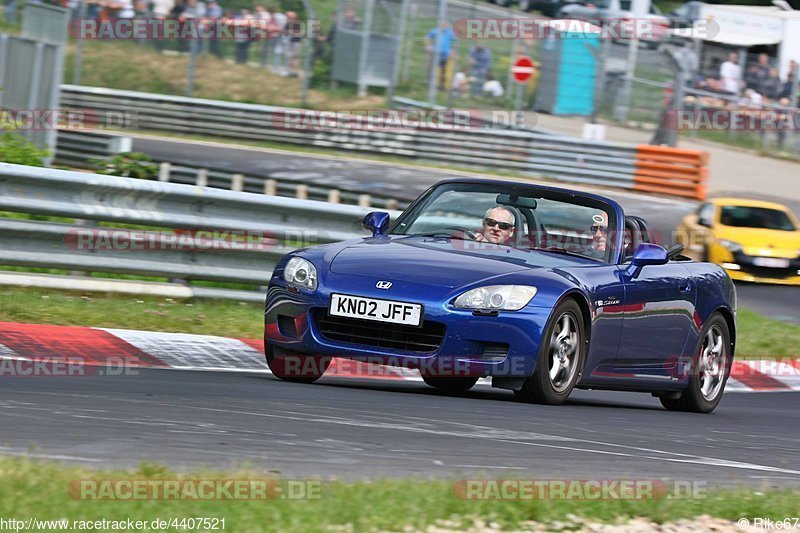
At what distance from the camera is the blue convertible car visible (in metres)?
7.30

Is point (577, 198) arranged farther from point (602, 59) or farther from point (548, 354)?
point (602, 59)

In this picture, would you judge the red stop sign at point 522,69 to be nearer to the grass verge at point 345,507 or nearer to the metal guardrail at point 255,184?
the metal guardrail at point 255,184

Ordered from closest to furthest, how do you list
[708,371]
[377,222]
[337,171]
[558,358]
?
[558,358] → [377,222] → [708,371] → [337,171]

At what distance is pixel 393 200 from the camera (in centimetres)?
1942

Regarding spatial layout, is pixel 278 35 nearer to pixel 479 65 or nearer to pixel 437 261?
pixel 479 65

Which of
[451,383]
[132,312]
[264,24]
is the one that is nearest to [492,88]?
[264,24]

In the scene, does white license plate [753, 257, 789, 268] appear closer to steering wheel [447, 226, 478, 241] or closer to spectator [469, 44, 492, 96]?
spectator [469, 44, 492, 96]

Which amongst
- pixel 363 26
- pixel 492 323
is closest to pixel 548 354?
pixel 492 323

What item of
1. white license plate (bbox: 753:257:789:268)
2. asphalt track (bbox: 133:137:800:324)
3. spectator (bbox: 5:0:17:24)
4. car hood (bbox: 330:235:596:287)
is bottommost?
asphalt track (bbox: 133:137:800:324)

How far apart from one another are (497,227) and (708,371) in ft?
6.88

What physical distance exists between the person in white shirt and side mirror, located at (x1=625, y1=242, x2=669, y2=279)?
24160mm

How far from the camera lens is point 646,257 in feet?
27.2

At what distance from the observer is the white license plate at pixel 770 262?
1908 cm

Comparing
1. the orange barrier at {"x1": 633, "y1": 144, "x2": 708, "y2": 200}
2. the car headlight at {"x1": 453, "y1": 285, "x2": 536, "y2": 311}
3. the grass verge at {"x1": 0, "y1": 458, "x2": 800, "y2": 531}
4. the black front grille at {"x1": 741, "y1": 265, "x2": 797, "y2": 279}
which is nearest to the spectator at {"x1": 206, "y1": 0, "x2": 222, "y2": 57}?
the orange barrier at {"x1": 633, "y1": 144, "x2": 708, "y2": 200}
